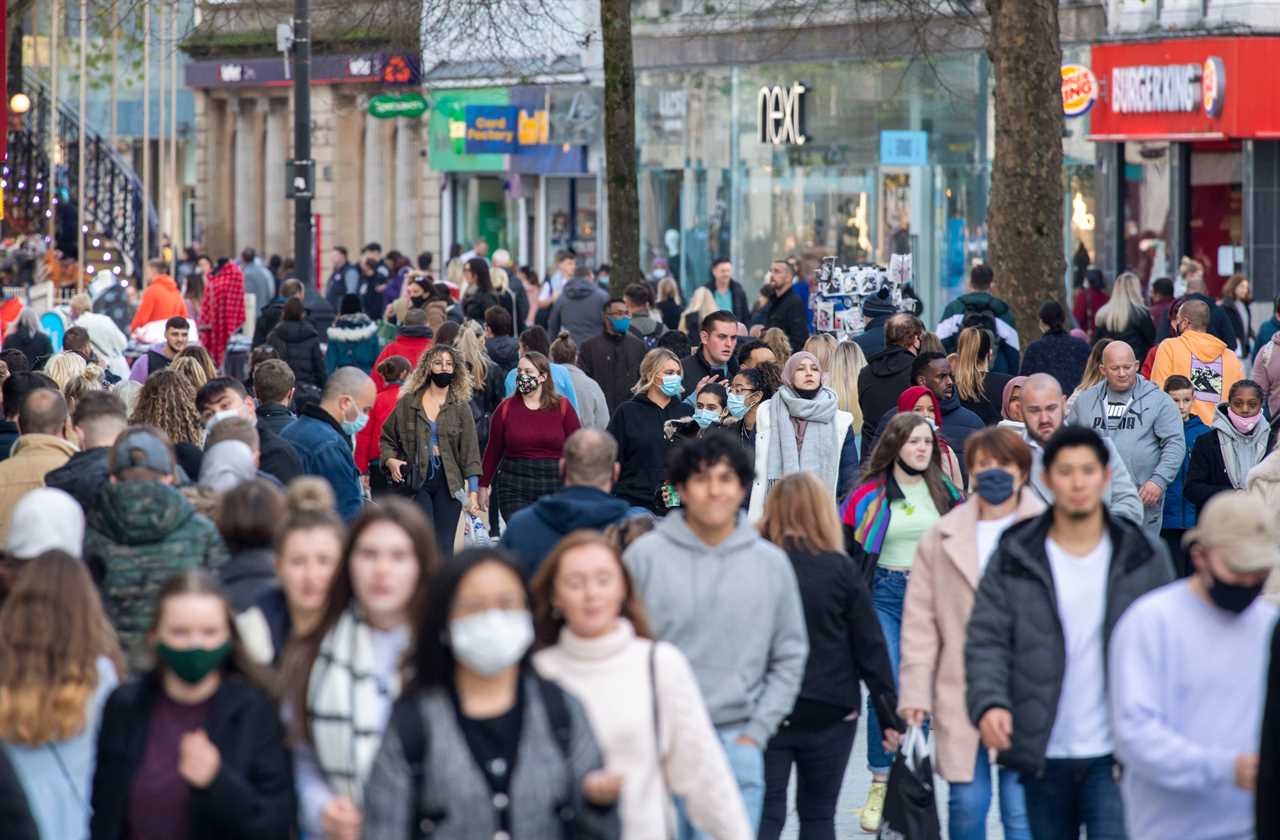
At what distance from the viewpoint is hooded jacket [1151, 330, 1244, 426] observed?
15.1m

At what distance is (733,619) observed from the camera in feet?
22.6

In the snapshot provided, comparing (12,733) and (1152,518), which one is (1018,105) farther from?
(12,733)

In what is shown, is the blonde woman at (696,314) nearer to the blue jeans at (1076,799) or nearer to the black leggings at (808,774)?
the black leggings at (808,774)

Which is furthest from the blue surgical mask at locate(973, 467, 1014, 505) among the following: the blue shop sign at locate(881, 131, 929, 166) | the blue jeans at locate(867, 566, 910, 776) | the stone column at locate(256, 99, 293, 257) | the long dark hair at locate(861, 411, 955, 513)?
the stone column at locate(256, 99, 293, 257)

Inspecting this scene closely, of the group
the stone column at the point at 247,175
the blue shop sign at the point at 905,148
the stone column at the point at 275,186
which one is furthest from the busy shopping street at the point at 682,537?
the stone column at the point at 247,175

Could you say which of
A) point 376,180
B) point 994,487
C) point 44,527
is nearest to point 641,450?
point 994,487

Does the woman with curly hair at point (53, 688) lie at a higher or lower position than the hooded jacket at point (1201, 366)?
lower

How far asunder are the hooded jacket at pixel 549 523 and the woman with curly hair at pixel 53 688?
175 cm

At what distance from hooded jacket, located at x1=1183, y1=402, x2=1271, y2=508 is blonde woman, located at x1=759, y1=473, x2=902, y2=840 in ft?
16.9

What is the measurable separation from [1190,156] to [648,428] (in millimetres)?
17805

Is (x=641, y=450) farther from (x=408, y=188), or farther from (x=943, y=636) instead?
(x=408, y=188)

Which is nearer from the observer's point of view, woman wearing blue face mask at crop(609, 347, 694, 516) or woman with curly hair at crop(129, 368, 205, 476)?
woman with curly hair at crop(129, 368, 205, 476)

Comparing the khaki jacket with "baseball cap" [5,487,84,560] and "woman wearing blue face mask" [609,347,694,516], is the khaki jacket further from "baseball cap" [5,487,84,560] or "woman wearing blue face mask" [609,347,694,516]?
"woman wearing blue face mask" [609,347,694,516]

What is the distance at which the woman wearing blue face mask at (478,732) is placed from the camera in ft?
16.6
